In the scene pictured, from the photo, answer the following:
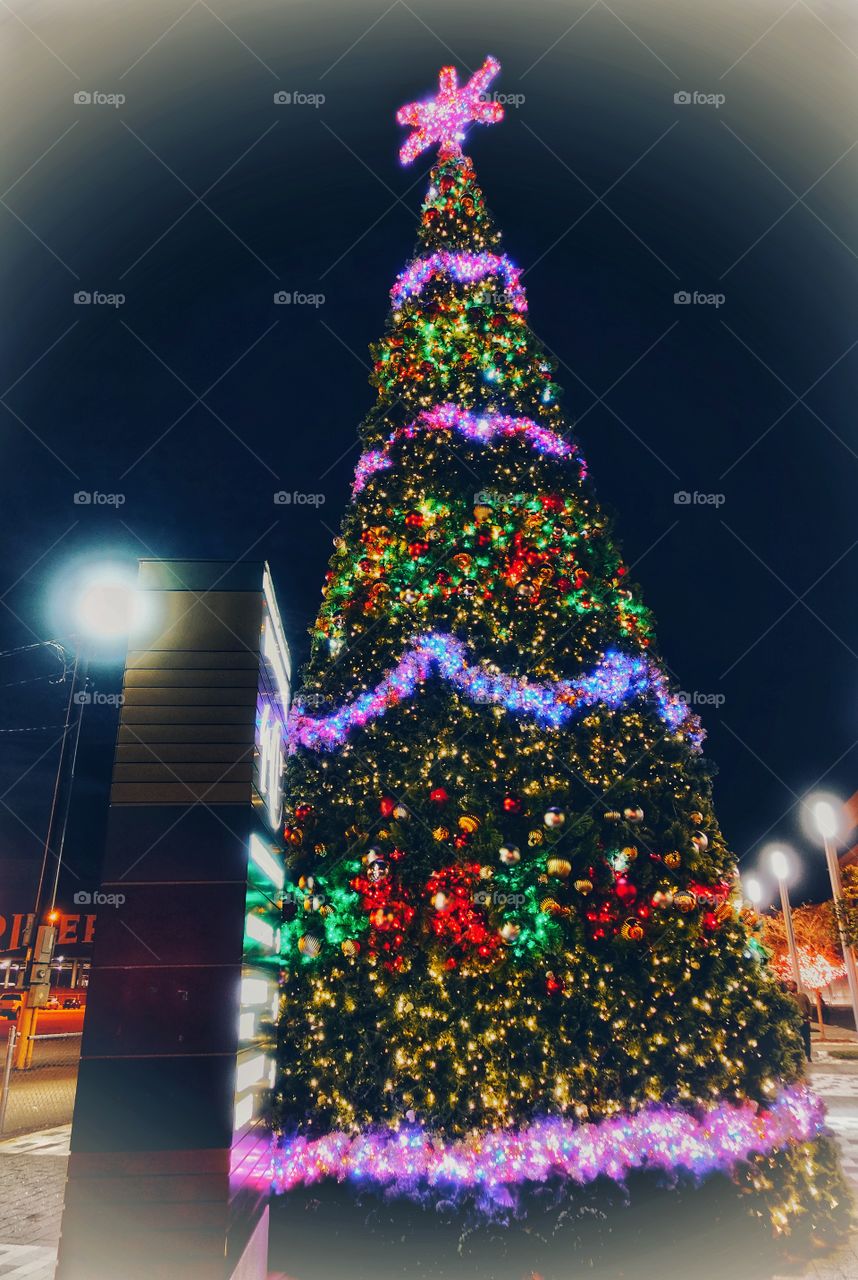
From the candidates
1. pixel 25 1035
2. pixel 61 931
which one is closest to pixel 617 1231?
pixel 25 1035

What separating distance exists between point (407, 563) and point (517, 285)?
3.31 meters

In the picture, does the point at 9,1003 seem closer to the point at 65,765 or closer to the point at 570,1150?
the point at 65,765

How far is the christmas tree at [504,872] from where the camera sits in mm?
4043

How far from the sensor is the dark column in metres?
3.61

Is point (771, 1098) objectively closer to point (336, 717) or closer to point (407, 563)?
point (336, 717)

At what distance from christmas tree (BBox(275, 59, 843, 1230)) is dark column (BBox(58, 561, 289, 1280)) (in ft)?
1.70

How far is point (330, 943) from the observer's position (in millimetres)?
4602

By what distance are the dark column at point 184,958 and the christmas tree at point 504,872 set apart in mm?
519

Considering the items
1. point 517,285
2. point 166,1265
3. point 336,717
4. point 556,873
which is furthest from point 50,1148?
point 517,285

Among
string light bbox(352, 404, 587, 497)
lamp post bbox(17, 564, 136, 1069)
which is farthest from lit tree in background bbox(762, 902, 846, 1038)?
string light bbox(352, 404, 587, 497)

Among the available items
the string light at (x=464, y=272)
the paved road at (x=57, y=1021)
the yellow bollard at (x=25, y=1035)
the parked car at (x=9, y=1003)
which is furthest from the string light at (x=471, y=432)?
the parked car at (x=9, y=1003)

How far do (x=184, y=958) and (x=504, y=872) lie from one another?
211cm

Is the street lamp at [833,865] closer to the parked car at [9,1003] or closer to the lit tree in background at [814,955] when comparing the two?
the lit tree in background at [814,955]

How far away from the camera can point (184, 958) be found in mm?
4078
